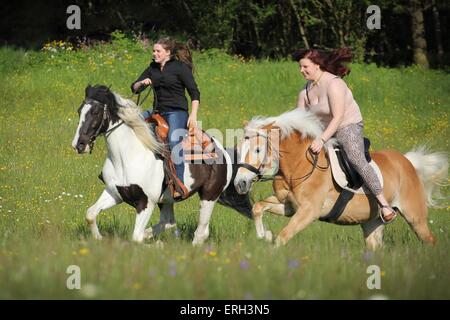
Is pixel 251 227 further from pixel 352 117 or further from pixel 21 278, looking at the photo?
pixel 21 278

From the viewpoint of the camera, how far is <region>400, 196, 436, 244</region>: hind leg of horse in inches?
369

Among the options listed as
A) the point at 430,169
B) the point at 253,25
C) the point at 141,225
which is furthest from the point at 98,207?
the point at 253,25

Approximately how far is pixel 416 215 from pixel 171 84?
3.25 meters

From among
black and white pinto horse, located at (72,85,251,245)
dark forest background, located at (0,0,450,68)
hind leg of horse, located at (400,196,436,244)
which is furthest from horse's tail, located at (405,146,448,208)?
dark forest background, located at (0,0,450,68)

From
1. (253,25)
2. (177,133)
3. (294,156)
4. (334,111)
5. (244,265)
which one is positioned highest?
(253,25)

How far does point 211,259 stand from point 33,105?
13851mm

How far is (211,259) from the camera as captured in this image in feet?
22.6

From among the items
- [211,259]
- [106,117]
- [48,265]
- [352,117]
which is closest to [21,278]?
[48,265]

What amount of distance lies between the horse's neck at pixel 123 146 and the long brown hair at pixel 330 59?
6.67ft

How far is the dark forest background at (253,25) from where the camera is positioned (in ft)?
95.3

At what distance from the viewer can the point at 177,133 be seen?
9.22m

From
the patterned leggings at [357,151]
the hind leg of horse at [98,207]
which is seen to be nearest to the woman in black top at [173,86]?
the hind leg of horse at [98,207]

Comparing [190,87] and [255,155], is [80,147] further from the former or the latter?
[255,155]

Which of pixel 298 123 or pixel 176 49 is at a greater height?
pixel 176 49
